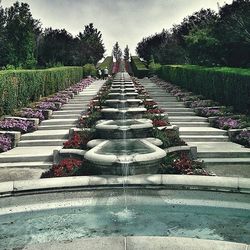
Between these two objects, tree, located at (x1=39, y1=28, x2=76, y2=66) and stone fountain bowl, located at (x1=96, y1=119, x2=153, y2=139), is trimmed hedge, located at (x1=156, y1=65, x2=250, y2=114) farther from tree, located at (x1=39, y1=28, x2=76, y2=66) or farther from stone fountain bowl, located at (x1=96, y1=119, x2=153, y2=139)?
tree, located at (x1=39, y1=28, x2=76, y2=66)

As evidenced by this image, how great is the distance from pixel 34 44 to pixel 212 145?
44332 millimetres

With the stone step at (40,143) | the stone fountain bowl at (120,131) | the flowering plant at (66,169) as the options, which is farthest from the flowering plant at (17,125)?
the flowering plant at (66,169)

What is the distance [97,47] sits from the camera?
65812 millimetres

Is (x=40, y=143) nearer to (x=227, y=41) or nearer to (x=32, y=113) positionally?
(x=32, y=113)

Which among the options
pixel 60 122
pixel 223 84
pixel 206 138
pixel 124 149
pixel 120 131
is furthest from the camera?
pixel 223 84

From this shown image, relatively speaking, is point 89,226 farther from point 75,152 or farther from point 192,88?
point 192,88

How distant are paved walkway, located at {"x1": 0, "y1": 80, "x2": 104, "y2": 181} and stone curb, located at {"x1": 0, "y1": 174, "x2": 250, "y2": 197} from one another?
184 cm

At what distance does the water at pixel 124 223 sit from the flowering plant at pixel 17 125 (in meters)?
→ 7.04

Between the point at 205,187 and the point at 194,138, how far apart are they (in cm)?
568

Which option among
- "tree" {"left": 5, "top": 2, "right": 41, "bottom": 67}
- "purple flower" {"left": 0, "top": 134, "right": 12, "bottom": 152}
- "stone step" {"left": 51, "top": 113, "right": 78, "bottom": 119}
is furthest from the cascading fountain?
"tree" {"left": 5, "top": 2, "right": 41, "bottom": 67}

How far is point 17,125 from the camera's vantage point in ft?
42.4

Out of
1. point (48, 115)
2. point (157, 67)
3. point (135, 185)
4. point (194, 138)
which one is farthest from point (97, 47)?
point (135, 185)

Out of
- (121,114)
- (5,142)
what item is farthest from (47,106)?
(5,142)

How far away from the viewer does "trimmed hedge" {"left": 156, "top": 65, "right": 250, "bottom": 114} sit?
48.6 feet
